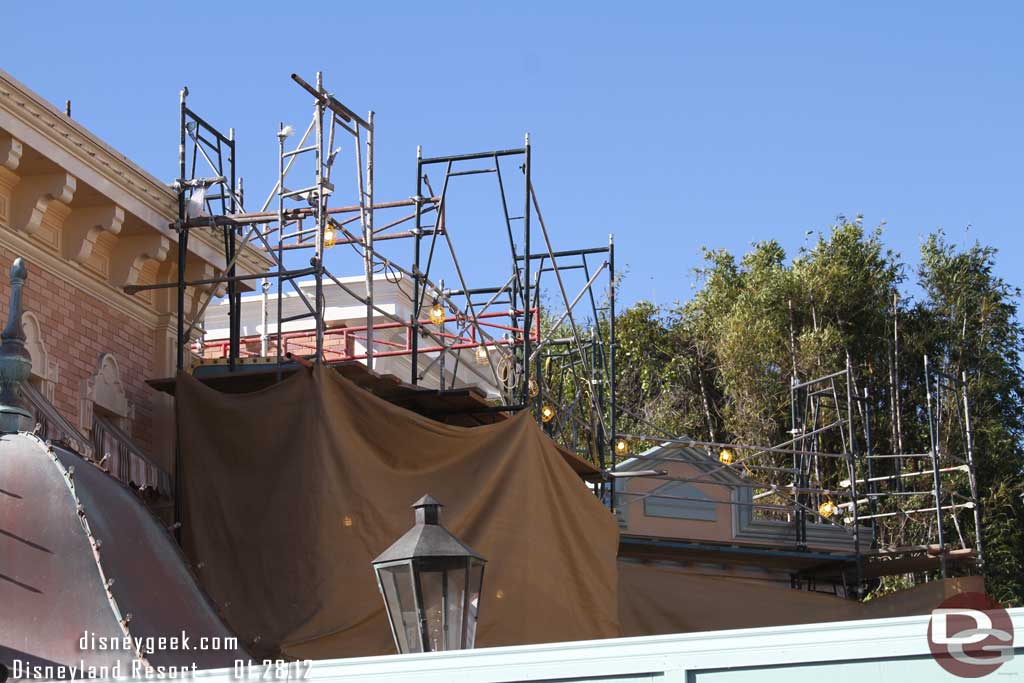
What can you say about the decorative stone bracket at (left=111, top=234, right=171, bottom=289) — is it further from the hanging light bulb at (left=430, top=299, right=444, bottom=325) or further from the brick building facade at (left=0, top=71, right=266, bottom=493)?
the hanging light bulb at (left=430, top=299, right=444, bottom=325)

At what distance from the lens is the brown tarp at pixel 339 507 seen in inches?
523

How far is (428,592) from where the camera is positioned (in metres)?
7.84

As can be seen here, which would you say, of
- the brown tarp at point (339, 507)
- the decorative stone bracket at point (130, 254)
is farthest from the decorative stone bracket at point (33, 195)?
the brown tarp at point (339, 507)

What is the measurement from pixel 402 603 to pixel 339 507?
5.82 m

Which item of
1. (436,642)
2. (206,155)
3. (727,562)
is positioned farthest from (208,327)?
(436,642)

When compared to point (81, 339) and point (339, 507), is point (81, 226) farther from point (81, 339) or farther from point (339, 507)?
point (339, 507)

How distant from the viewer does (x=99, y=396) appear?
14047mm

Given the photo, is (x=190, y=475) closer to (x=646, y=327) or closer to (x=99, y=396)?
(x=99, y=396)

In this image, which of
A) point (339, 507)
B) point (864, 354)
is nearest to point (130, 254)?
point (339, 507)

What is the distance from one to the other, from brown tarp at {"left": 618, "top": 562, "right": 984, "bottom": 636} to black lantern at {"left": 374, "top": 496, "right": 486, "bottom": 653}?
35.5 feet

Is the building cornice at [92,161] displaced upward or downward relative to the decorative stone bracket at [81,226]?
upward

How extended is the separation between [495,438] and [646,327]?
28.0 meters

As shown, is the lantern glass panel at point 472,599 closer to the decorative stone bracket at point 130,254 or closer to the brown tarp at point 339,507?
the brown tarp at point 339,507

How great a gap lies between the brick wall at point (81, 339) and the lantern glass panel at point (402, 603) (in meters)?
6.42
